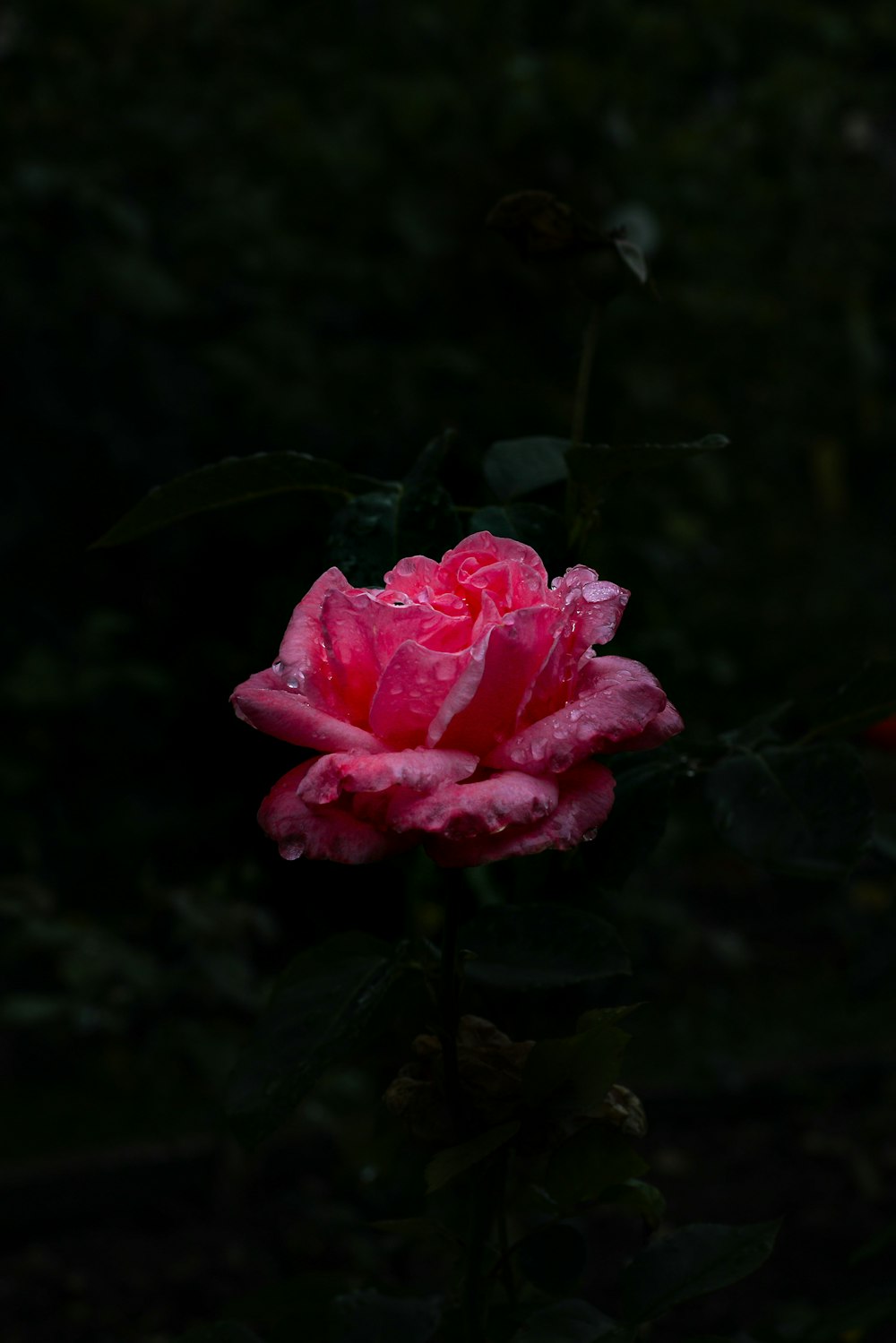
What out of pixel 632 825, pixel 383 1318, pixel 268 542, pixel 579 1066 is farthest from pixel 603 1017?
pixel 268 542

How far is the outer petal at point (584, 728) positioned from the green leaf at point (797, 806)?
0.44 ft

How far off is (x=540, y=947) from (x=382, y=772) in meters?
0.18

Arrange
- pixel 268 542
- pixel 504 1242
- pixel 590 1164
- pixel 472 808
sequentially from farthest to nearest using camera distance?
pixel 268 542, pixel 504 1242, pixel 590 1164, pixel 472 808

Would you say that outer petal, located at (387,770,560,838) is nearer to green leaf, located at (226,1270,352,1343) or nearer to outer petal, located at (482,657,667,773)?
outer petal, located at (482,657,667,773)

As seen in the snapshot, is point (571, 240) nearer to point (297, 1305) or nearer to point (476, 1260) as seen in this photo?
point (476, 1260)

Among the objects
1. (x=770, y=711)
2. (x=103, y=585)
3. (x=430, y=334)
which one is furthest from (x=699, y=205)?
(x=770, y=711)

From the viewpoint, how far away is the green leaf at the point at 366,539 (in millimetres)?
756

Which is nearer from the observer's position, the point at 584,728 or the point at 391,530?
the point at 584,728

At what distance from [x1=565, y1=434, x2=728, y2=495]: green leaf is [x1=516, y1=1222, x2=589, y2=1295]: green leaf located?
41 cm

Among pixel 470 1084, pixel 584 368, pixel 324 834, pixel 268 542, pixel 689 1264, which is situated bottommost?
pixel 268 542

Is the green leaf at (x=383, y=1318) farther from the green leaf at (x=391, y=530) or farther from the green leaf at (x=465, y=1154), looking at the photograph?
the green leaf at (x=391, y=530)

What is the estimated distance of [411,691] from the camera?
59 cm

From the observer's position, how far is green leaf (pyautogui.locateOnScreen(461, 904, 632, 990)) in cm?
65

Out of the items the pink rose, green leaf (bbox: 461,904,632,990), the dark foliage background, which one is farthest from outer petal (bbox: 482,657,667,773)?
the dark foliage background
